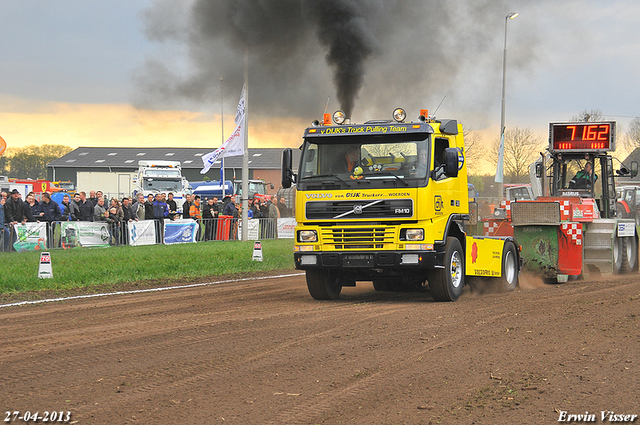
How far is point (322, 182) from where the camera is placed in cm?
1124

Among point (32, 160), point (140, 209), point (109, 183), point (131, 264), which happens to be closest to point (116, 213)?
point (140, 209)

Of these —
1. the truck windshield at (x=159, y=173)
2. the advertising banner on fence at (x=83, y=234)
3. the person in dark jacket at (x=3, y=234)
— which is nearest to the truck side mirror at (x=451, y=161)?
the person in dark jacket at (x=3, y=234)

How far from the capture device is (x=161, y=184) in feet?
124

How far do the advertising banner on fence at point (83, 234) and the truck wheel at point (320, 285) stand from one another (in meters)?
12.0

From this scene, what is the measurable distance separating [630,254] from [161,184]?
2627 centimetres

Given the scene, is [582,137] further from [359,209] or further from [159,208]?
[159,208]

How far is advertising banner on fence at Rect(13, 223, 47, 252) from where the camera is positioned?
20234 mm

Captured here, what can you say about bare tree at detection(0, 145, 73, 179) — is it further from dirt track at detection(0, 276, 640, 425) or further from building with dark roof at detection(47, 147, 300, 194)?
dirt track at detection(0, 276, 640, 425)

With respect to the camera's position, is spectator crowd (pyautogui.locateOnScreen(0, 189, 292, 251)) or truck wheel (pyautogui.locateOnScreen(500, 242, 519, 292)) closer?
truck wheel (pyautogui.locateOnScreen(500, 242, 519, 292))

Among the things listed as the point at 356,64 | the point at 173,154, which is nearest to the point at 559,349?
the point at 356,64

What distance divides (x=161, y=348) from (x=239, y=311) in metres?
2.96

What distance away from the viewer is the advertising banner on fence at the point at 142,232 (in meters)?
23.6

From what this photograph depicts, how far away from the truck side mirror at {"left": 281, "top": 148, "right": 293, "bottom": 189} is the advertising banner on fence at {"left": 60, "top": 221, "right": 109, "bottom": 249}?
12.0 metres

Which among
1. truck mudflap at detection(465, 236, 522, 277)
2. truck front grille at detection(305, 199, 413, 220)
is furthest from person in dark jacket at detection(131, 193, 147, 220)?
truck mudflap at detection(465, 236, 522, 277)
